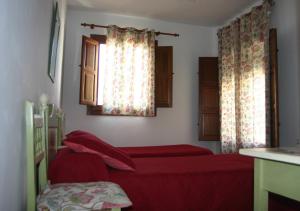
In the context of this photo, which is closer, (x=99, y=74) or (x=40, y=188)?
(x=40, y=188)

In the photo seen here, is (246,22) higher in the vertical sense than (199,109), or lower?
higher

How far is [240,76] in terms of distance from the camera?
13.2 ft

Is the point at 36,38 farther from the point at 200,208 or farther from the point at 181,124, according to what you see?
the point at 181,124

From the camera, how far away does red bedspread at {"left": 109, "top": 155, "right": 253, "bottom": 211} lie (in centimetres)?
166

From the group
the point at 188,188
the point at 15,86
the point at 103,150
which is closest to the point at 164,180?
the point at 188,188

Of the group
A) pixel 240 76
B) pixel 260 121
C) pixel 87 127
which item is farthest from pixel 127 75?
pixel 260 121

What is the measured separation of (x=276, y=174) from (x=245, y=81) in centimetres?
304

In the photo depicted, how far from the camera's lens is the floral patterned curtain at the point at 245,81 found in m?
3.54

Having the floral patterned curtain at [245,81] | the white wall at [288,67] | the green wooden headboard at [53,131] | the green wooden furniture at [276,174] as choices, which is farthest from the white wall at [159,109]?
the green wooden furniture at [276,174]

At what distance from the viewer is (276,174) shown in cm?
106

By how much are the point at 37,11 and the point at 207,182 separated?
1469 mm

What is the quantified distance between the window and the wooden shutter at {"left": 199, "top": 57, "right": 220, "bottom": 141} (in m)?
0.57

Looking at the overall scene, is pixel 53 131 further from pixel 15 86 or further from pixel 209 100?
pixel 209 100

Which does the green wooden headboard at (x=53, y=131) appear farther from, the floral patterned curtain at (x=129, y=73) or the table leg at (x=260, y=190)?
the floral patterned curtain at (x=129, y=73)
